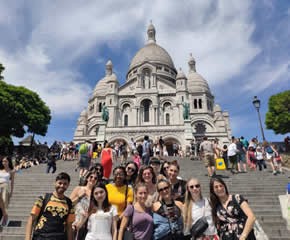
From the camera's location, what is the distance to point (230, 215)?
98.9 inches

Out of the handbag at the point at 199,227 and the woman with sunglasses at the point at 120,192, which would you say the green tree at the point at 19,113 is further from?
the handbag at the point at 199,227

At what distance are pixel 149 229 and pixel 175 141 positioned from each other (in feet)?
82.3

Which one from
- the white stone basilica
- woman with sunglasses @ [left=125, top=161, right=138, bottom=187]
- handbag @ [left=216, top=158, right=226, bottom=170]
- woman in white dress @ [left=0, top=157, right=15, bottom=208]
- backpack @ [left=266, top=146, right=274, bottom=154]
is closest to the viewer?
woman with sunglasses @ [left=125, top=161, right=138, bottom=187]

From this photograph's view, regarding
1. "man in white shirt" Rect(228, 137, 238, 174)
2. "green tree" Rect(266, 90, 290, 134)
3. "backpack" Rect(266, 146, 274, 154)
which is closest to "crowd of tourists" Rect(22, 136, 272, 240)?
"man in white shirt" Rect(228, 137, 238, 174)

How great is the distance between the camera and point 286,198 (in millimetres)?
3701

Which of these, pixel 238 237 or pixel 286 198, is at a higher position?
pixel 286 198

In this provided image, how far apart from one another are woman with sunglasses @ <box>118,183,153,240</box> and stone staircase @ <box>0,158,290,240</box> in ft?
10.2

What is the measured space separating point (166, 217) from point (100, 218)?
0.80 metres

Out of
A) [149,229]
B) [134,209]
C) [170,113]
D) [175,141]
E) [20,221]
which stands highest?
[170,113]

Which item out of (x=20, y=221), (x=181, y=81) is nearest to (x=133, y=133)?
(x=181, y=81)

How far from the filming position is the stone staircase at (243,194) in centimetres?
464

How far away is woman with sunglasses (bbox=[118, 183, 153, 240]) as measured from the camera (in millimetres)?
2518

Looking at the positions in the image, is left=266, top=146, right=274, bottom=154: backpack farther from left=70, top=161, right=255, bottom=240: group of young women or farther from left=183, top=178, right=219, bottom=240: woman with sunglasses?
left=183, top=178, right=219, bottom=240: woman with sunglasses

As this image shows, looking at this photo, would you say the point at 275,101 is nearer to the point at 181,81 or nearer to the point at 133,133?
the point at 181,81
